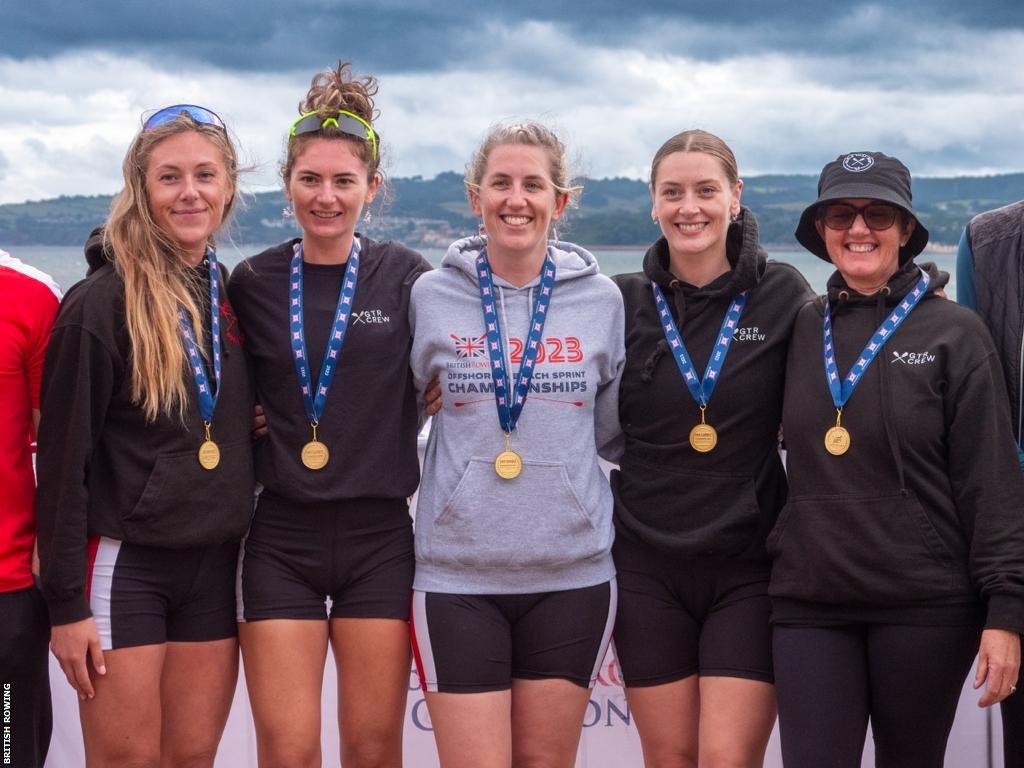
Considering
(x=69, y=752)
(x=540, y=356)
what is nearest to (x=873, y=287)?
(x=540, y=356)

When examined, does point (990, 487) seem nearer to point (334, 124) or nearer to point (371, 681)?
point (371, 681)

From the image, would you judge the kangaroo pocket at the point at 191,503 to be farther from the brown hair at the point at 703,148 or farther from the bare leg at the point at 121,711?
the brown hair at the point at 703,148

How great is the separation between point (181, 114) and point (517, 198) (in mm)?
981

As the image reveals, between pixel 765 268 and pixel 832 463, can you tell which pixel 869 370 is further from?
pixel 765 268

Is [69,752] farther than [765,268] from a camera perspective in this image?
Yes

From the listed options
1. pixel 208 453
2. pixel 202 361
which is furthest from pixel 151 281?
pixel 208 453

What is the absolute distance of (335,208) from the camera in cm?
314

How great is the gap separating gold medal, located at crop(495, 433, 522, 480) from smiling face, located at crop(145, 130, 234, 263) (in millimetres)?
1048

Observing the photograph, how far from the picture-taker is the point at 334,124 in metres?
3.19

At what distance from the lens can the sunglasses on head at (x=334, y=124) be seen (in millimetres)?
3191

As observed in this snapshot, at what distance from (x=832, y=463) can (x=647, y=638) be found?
70cm

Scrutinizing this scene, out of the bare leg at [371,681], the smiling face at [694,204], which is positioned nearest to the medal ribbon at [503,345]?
the smiling face at [694,204]

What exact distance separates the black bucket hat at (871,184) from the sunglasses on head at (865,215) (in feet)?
0.14

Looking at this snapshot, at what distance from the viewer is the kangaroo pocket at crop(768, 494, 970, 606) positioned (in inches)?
108
